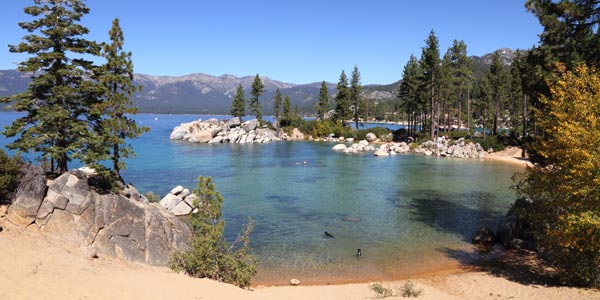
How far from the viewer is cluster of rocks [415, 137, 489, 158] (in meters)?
66.5

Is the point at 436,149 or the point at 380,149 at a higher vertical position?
the point at 436,149

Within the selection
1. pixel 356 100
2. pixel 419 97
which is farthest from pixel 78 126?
pixel 356 100

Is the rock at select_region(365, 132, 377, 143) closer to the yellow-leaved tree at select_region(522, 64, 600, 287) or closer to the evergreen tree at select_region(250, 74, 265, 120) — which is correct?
the evergreen tree at select_region(250, 74, 265, 120)

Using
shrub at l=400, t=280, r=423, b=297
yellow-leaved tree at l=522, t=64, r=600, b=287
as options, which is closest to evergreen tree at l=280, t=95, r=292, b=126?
yellow-leaved tree at l=522, t=64, r=600, b=287

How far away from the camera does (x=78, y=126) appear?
20.0m

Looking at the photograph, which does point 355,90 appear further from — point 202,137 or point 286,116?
point 202,137

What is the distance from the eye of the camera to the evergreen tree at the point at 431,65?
7444 centimetres

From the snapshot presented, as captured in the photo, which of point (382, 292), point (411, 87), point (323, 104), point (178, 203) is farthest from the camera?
point (323, 104)

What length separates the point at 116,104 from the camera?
22984 millimetres

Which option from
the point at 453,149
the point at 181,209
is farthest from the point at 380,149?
the point at 181,209

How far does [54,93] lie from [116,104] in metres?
3.60

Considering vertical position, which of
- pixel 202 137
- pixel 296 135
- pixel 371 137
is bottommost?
pixel 202 137

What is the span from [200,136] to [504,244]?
82.6m

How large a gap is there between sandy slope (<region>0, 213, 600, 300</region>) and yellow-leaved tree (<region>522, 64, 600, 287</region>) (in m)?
1.52
